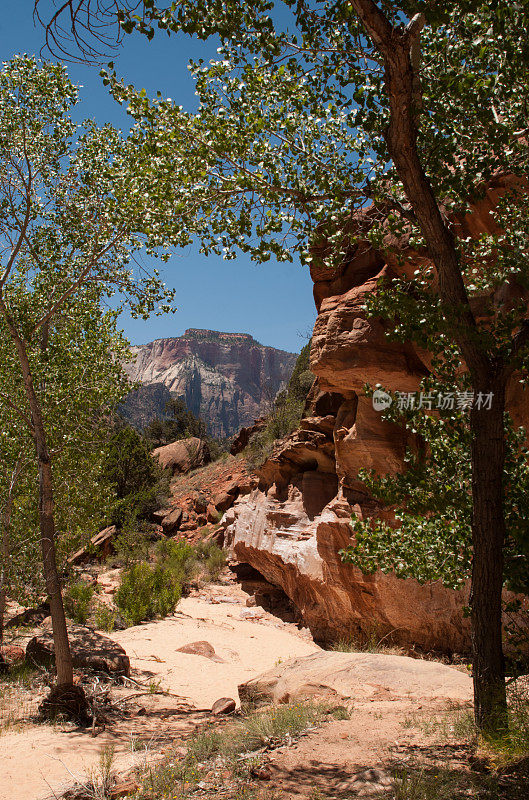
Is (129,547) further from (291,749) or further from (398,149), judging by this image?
(398,149)

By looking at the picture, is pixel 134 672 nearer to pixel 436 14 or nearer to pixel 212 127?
pixel 212 127

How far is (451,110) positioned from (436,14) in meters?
1.21

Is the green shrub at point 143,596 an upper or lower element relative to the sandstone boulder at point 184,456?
lower

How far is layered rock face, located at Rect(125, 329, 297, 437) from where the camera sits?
450 feet

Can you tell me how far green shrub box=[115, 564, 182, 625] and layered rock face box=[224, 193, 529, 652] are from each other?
3.20 metres

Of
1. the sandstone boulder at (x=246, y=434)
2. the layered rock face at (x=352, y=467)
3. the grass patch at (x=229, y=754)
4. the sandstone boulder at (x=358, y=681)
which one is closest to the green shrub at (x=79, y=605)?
the layered rock face at (x=352, y=467)

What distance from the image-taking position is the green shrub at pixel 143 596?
571 inches

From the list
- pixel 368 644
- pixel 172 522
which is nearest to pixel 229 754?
pixel 368 644

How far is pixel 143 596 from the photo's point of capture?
15.0 m

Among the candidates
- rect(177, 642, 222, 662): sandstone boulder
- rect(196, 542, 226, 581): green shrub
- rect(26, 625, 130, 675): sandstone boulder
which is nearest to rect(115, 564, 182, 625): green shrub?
rect(177, 642, 222, 662): sandstone boulder

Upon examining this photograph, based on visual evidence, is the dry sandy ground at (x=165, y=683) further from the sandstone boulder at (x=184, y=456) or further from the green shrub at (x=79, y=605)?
the sandstone boulder at (x=184, y=456)

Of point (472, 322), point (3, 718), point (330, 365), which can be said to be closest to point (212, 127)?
point (472, 322)

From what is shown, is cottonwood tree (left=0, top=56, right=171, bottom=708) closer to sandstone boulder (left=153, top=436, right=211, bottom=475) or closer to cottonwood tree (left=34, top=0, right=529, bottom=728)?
cottonwood tree (left=34, top=0, right=529, bottom=728)

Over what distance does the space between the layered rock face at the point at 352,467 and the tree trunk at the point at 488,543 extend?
147 inches
